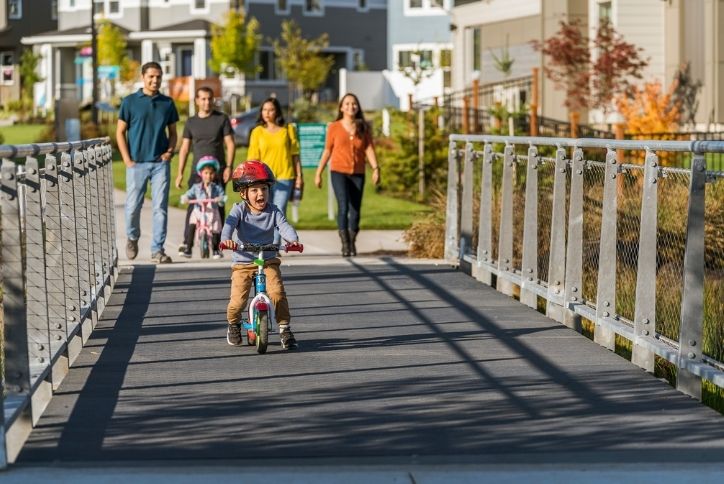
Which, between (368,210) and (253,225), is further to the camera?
(368,210)

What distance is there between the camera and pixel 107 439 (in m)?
7.70

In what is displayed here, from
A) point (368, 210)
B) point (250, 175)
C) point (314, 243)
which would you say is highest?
point (250, 175)

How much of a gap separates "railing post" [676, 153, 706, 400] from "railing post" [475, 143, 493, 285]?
621cm

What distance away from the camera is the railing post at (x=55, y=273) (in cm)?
930

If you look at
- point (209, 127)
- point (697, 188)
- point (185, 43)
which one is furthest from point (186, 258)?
point (185, 43)

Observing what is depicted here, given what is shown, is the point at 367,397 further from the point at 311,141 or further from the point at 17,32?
the point at 17,32

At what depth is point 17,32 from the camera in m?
88.4

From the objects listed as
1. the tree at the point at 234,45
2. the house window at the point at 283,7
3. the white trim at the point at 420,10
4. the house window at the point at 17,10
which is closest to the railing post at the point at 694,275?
the tree at the point at 234,45

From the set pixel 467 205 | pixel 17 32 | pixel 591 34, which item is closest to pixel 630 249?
pixel 467 205

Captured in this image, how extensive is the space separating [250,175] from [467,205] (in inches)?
243

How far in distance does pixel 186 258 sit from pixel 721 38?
1574 centimetres

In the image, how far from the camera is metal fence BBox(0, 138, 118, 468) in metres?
7.58

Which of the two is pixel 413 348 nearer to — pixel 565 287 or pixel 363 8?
pixel 565 287

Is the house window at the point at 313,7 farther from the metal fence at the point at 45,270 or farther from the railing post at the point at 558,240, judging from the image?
the railing post at the point at 558,240
